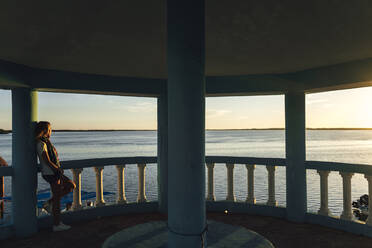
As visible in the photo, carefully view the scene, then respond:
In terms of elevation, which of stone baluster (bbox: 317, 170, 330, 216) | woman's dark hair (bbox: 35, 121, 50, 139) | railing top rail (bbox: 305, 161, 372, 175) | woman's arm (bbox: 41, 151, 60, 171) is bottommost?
stone baluster (bbox: 317, 170, 330, 216)

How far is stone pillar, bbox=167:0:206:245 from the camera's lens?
92.7 inches

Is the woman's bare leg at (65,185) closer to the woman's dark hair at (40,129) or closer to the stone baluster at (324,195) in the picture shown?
the woman's dark hair at (40,129)

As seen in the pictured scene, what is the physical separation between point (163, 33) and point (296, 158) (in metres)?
3.57

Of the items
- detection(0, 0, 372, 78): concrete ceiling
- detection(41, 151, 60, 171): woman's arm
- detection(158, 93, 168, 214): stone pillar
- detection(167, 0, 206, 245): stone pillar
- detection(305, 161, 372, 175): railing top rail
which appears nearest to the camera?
detection(167, 0, 206, 245): stone pillar

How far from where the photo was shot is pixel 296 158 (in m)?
5.13

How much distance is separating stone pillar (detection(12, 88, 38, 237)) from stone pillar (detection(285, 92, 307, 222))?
4.76 meters

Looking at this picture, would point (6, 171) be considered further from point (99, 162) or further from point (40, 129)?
point (99, 162)

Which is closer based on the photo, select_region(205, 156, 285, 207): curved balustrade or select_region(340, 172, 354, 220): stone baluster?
select_region(340, 172, 354, 220): stone baluster

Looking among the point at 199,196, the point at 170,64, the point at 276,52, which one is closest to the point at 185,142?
the point at 199,196

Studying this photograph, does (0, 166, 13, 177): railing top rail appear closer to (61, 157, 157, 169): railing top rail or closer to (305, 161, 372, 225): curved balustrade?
(61, 157, 157, 169): railing top rail

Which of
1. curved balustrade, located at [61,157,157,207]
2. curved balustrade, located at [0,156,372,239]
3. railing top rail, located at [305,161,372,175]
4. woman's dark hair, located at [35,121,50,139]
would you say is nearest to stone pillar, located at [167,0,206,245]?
woman's dark hair, located at [35,121,50,139]

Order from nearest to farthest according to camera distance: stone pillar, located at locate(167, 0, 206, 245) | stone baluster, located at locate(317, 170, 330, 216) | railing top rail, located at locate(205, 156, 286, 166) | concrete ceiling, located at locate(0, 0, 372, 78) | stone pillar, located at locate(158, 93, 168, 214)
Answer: stone pillar, located at locate(167, 0, 206, 245), concrete ceiling, located at locate(0, 0, 372, 78), stone baluster, located at locate(317, 170, 330, 216), railing top rail, located at locate(205, 156, 286, 166), stone pillar, located at locate(158, 93, 168, 214)

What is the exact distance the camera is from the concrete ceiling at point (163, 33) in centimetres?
268

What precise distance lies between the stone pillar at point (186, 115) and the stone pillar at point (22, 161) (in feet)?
10.8
